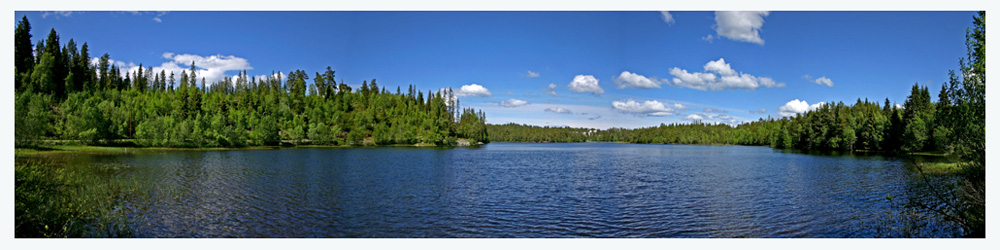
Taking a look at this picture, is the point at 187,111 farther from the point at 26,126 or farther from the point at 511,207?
the point at 511,207

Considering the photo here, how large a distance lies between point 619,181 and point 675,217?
50.7 ft

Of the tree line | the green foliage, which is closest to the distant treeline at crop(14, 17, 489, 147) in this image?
the green foliage

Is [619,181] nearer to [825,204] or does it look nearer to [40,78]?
[825,204]

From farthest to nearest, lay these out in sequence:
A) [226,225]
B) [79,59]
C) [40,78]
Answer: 1. [79,59]
2. [40,78]
3. [226,225]

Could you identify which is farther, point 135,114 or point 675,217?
point 135,114

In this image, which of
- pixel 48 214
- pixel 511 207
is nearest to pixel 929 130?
pixel 511 207

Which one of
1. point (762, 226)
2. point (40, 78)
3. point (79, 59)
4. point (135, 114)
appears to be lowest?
point (762, 226)

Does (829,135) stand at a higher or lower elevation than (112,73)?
lower

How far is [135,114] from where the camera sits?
101m

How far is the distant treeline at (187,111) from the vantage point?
86.2 m

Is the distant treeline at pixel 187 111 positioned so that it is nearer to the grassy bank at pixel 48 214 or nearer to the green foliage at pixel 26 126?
the green foliage at pixel 26 126

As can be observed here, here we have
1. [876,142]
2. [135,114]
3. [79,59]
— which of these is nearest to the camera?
[876,142]

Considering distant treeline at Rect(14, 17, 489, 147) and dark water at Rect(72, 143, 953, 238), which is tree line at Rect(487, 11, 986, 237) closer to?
dark water at Rect(72, 143, 953, 238)

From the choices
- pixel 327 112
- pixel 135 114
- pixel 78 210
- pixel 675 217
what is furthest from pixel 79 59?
pixel 675 217
